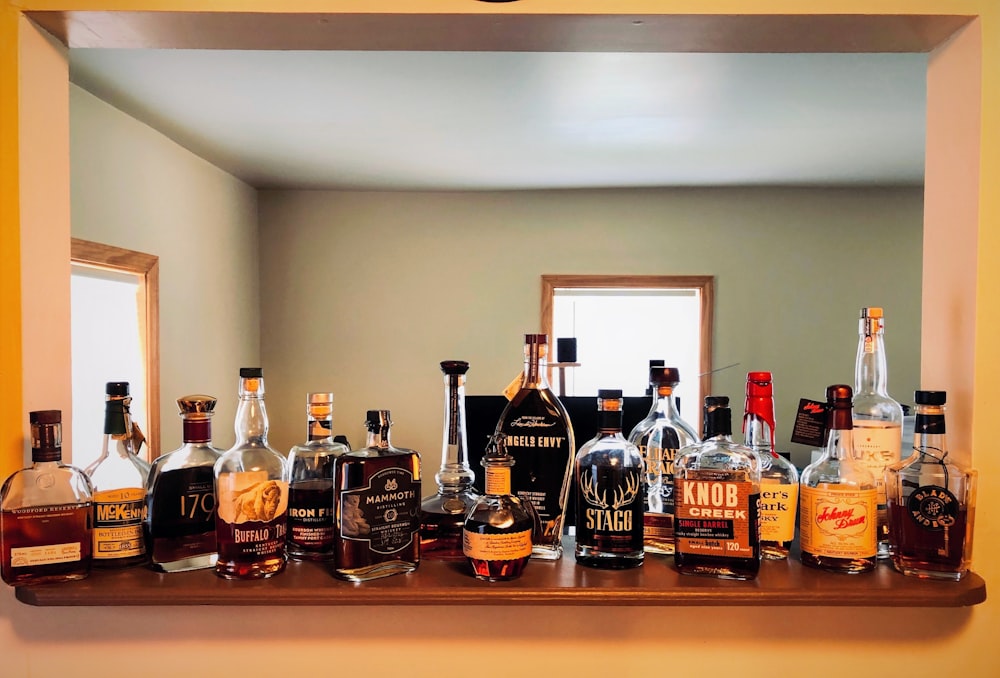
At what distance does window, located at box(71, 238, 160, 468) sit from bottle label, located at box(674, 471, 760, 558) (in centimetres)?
259

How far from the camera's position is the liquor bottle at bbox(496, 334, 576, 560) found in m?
1.09

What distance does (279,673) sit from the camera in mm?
1068

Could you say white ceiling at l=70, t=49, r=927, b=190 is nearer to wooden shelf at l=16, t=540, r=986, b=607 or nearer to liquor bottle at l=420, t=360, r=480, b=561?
liquor bottle at l=420, t=360, r=480, b=561

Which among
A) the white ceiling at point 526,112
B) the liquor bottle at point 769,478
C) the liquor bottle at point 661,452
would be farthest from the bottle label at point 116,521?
the white ceiling at point 526,112

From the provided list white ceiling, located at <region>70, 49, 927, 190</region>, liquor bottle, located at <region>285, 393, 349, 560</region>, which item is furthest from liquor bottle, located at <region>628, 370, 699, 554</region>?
white ceiling, located at <region>70, 49, 927, 190</region>

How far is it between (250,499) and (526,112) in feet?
8.74

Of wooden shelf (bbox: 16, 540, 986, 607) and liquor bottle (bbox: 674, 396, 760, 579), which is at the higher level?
liquor bottle (bbox: 674, 396, 760, 579)

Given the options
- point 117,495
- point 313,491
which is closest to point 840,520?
point 313,491

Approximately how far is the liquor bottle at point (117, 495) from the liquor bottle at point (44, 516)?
27 mm

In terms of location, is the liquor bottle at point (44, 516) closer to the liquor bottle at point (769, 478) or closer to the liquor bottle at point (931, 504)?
the liquor bottle at point (769, 478)

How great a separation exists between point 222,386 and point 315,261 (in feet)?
3.99

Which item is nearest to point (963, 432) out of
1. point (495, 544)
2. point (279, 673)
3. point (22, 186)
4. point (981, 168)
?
point (981, 168)

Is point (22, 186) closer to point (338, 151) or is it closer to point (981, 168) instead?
point (981, 168)

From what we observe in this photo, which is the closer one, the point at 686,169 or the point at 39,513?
the point at 39,513
